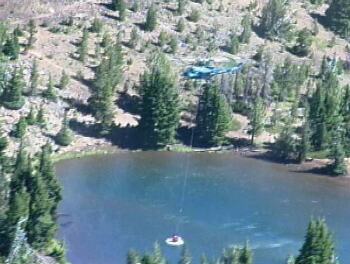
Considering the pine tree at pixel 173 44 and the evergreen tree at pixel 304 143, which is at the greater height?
the pine tree at pixel 173 44

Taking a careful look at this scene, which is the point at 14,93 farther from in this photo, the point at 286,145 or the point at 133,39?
the point at 286,145

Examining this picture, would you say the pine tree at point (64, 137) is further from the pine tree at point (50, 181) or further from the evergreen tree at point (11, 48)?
the pine tree at point (50, 181)

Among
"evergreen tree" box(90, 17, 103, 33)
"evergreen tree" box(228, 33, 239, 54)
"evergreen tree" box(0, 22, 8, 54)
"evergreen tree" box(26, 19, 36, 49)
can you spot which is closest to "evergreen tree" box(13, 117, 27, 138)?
"evergreen tree" box(0, 22, 8, 54)

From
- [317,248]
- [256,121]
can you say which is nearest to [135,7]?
[256,121]

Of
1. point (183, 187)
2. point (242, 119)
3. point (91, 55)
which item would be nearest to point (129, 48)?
point (91, 55)

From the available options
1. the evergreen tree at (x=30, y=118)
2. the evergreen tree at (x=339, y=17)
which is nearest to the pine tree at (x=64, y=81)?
the evergreen tree at (x=30, y=118)

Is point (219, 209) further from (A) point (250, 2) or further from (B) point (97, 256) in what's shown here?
(A) point (250, 2)
